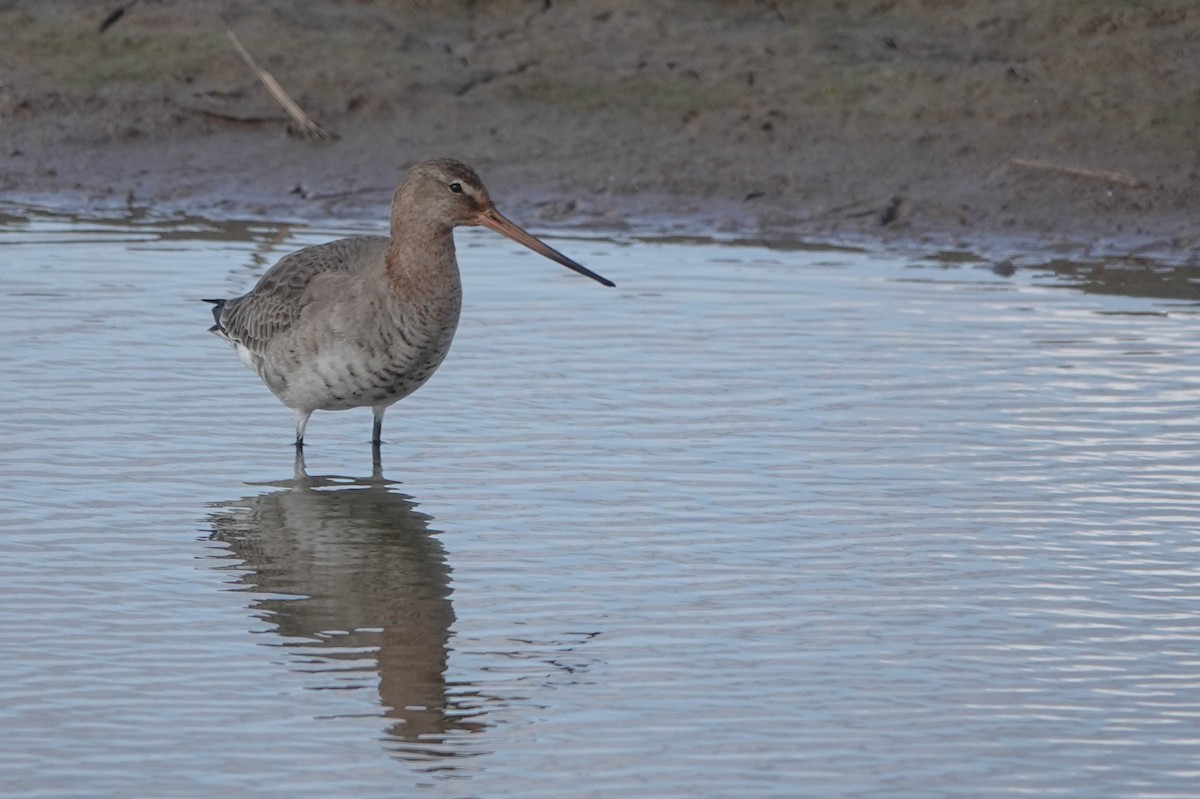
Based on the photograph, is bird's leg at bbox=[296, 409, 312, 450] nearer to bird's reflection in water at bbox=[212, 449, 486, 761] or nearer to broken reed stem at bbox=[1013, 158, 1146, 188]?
bird's reflection in water at bbox=[212, 449, 486, 761]

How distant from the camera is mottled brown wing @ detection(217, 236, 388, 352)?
341 inches

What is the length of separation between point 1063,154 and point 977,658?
307 inches

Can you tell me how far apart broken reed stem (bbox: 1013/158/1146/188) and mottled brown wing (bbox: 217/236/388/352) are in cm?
532

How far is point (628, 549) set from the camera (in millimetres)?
6867

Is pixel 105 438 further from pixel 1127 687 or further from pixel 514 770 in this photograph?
pixel 1127 687

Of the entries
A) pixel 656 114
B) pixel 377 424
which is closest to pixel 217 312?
pixel 377 424

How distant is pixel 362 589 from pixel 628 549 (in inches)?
34.8

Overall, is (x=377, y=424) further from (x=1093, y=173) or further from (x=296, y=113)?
(x=296, y=113)

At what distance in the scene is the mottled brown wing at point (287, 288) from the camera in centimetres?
867

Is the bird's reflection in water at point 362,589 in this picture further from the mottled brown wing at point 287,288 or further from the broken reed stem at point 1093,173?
the broken reed stem at point 1093,173

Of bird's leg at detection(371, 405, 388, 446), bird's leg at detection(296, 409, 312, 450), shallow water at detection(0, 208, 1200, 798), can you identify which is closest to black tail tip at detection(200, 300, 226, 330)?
shallow water at detection(0, 208, 1200, 798)

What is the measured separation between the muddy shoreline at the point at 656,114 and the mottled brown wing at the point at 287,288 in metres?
3.98

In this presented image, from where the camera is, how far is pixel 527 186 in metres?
13.5

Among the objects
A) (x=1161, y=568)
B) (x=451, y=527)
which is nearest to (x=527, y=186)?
(x=451, y=527)
